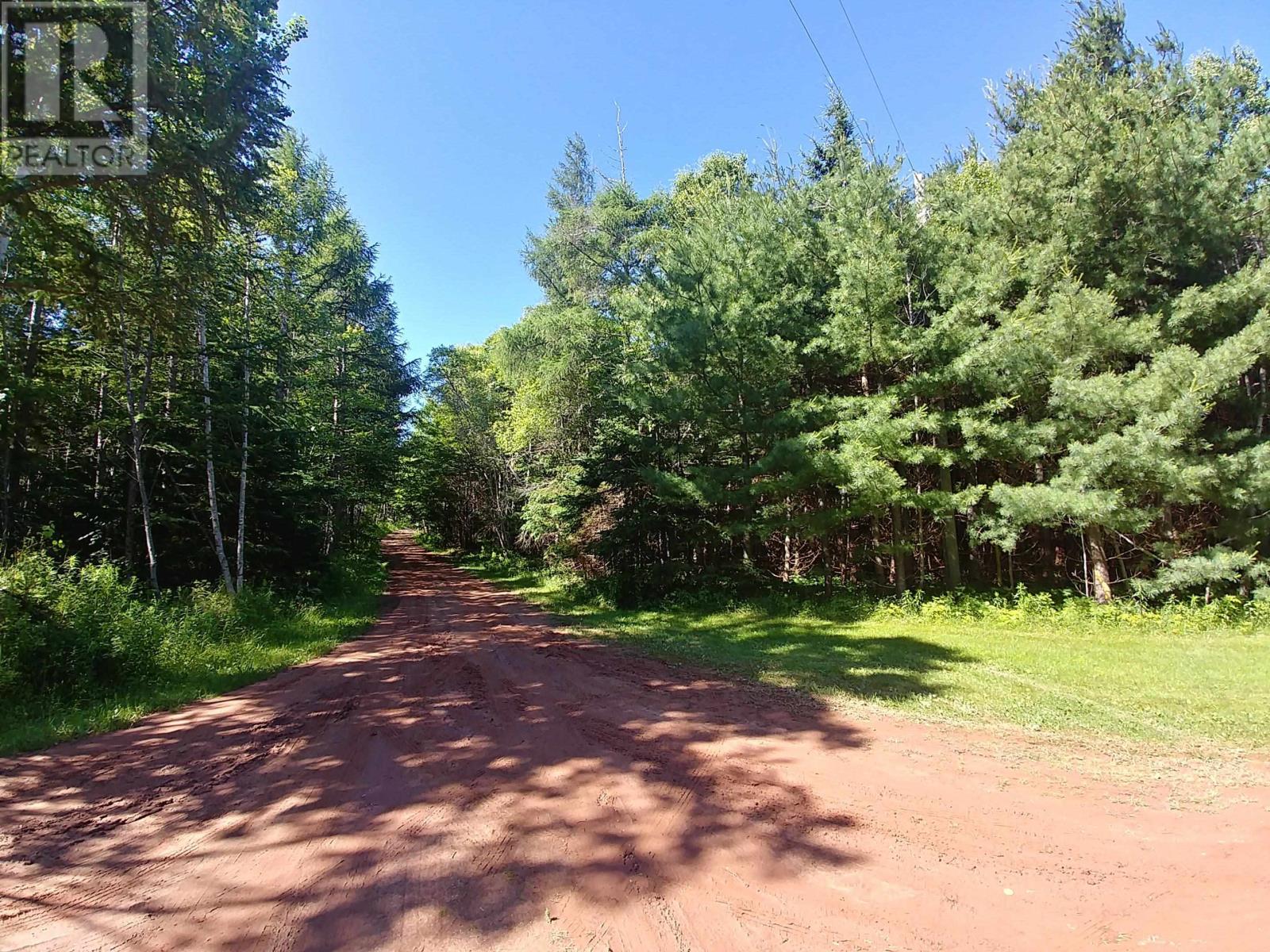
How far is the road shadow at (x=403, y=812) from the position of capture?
261 centimetres

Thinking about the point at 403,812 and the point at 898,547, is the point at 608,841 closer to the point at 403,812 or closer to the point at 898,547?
the point at 403,812

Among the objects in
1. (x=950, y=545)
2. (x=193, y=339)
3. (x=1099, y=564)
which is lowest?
Answer: (x=1099, y=564)

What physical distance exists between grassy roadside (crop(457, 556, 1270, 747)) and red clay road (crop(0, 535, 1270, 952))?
1317mm

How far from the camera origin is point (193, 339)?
10.1 metres

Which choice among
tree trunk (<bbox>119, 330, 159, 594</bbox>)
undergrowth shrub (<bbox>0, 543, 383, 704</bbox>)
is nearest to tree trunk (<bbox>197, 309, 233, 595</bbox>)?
tree trunk (<bbox>119, 330, 159, 594</bbox>)

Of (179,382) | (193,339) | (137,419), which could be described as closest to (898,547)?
(193,339)

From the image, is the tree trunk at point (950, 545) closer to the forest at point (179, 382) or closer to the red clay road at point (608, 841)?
the red clay road at point (608, 841)

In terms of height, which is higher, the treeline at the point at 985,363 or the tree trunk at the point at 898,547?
the treeline at the point at 985,363

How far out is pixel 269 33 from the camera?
7410 mm

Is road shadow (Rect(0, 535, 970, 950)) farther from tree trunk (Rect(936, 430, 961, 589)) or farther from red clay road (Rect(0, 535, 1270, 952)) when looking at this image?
tree trunk (Rect(936, 430, 961, 589))

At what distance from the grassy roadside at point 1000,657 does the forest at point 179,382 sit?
6.87 metres

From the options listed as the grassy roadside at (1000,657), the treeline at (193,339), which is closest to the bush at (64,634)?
the treeline at (193,339)

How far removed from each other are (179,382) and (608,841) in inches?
496

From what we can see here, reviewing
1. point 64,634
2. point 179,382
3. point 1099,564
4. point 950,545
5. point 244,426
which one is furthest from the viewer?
A: point 950,545
